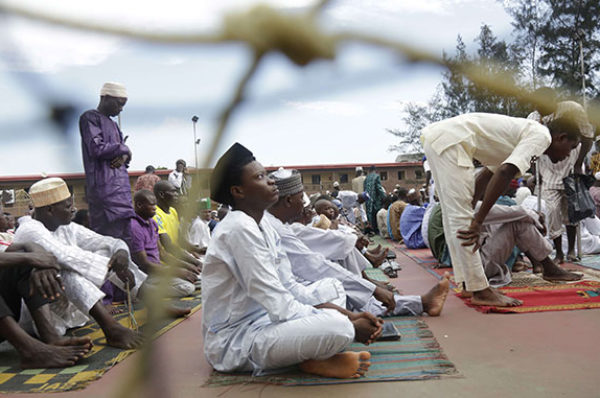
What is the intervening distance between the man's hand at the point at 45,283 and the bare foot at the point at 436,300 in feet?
6.16

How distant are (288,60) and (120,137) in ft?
0.69

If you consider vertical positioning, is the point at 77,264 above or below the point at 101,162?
below

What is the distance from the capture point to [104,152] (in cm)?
50

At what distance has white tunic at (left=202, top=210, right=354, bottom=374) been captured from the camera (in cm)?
179

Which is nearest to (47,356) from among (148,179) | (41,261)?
(41,261)

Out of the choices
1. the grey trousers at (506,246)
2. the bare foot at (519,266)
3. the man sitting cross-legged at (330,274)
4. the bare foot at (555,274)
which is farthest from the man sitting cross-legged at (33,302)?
the bare foot at (519,266)

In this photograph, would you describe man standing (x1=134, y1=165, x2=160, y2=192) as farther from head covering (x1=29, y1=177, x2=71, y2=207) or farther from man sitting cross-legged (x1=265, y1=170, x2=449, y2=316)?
man sitting cross-legged (x1=265, y1=170, x2=449, y2=316)

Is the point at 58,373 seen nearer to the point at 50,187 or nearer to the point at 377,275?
the point at 50,187

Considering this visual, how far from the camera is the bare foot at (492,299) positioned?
276cm

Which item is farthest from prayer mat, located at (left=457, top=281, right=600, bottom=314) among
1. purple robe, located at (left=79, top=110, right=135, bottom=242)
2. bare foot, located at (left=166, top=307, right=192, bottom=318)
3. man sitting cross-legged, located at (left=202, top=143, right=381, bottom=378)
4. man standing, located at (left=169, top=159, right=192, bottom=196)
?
man standing, located at (left=169, top=159, right=192, bottom=196)

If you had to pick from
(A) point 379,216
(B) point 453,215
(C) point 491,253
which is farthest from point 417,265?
(A) point 379,216

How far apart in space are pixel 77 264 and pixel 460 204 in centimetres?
210

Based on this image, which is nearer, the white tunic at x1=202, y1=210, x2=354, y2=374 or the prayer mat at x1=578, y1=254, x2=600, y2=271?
the white tunic at x1=202, y1=210, x2=354, y2=374

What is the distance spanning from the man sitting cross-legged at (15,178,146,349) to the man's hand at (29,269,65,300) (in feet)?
0.85
